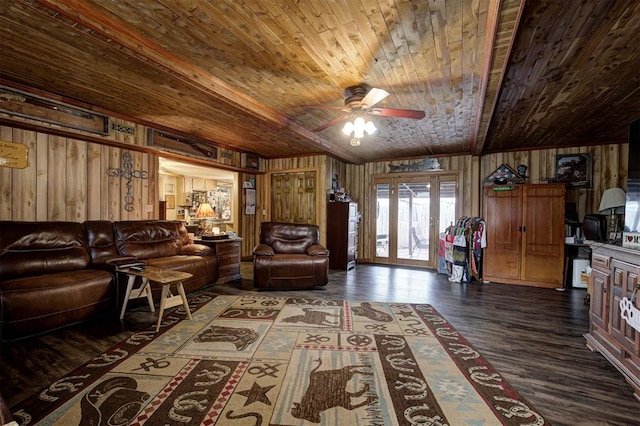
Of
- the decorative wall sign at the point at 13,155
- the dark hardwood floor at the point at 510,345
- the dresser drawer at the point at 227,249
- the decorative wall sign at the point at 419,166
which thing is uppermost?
the decorative wall sign at the point at 419,166

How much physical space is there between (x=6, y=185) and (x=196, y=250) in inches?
89.7

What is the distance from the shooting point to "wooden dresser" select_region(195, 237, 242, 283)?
4.74 m

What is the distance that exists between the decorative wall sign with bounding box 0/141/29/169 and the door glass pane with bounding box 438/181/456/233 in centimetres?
698

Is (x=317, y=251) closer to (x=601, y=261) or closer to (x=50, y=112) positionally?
(x=601, y=261)

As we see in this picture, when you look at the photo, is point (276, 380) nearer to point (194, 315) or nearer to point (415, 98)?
point (194, 315)

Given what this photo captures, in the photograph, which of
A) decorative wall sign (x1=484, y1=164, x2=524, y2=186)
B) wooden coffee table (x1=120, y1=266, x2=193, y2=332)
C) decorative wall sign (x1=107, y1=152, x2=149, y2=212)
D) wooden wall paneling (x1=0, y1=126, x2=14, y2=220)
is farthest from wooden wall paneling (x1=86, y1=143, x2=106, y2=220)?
decorative wall sign (x1=484, y1=164, x2=524, y2=186)

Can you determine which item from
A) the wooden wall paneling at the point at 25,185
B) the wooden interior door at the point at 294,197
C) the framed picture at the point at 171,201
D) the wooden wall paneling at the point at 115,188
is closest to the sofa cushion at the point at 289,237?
the wooden interior door at the point at 294,197

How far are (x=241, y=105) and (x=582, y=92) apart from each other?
3.84 metres

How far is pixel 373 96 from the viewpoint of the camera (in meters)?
2.79

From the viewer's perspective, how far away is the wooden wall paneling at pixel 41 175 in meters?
3.54

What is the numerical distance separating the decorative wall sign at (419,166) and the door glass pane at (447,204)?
1.47 feet

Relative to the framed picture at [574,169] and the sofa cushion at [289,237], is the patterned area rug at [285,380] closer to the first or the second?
the sofa cushion at [289,237]

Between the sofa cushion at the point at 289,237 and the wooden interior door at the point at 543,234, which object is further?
the sofa cushion at the point at 289,237

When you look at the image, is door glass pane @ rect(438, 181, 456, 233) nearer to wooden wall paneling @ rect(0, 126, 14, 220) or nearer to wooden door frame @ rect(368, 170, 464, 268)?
wooden door frame @ rect(368, 170, 464, 268)
